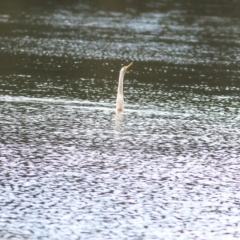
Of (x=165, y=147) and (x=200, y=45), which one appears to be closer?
(x=165, y=147)

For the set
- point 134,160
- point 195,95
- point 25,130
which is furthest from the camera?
point 195,95

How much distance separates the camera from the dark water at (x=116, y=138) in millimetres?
23312

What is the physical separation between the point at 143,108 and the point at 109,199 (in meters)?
19.8

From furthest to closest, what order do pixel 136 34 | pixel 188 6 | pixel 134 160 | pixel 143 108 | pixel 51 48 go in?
pixel 188 6 → pixel 136 34 → pixel 51 48 → pixel 143 108 → pixel 134 160

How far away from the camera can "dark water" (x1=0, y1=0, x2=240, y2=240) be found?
76.5 ft

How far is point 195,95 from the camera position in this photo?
51.0m

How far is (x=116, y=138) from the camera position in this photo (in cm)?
3609

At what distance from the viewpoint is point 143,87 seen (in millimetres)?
53156

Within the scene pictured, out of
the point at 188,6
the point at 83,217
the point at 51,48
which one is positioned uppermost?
the point at 188,6

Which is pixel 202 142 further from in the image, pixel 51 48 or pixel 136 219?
pixel 51 48

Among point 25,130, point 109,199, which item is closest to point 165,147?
point 25,130

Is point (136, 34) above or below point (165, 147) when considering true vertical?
above

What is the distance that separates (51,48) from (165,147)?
132 ft

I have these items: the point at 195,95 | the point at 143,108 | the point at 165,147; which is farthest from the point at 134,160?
the point at 195,95
